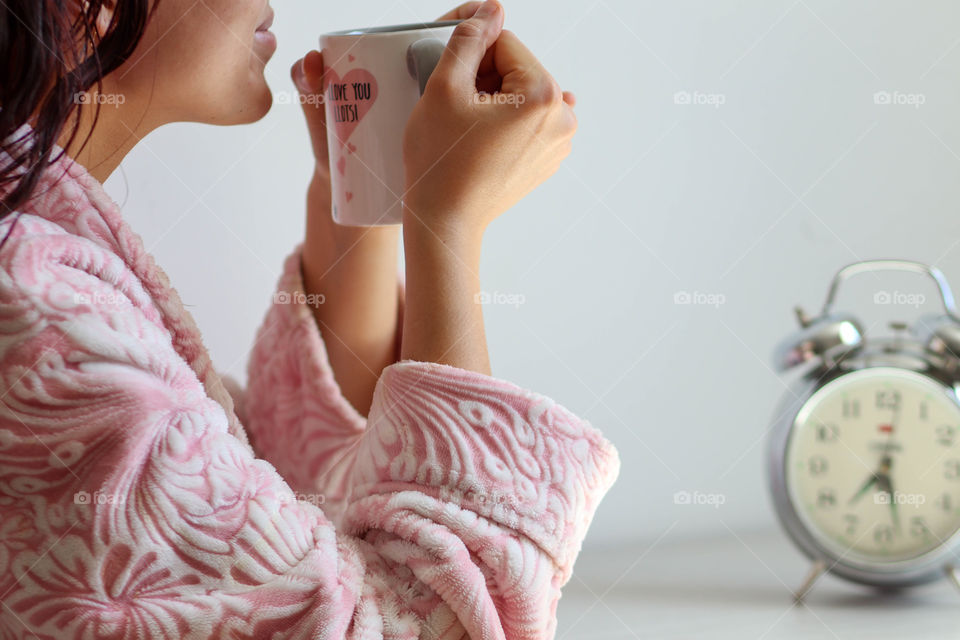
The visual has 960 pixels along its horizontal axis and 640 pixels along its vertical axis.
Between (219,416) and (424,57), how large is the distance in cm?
26

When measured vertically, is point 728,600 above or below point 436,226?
below

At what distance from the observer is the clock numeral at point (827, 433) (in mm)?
906

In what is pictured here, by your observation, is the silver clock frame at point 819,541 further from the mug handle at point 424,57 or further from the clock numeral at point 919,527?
the mug handle at point 424,57

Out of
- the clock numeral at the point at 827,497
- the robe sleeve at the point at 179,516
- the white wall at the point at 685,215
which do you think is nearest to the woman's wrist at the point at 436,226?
the robe sleeve at the point at 179,516

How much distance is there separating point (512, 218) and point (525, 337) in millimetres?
130

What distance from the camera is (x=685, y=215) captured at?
102 cm

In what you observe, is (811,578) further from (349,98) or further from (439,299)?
(349,98)

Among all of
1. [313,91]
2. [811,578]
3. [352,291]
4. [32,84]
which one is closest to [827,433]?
[811,578]

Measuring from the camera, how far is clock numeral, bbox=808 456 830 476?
35.6 inches

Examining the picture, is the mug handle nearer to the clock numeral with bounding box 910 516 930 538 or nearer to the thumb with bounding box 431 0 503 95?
the thumb with bounding box 431 0 503 95

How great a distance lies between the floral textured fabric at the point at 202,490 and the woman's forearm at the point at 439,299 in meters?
0.03

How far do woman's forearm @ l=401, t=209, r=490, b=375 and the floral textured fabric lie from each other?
0.03 m

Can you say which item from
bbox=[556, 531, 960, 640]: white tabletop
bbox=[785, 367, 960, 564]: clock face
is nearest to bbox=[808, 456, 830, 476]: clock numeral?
bbox=[785, 367, 960, 564]: clock face

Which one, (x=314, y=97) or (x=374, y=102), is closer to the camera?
(x=374, y=102)
